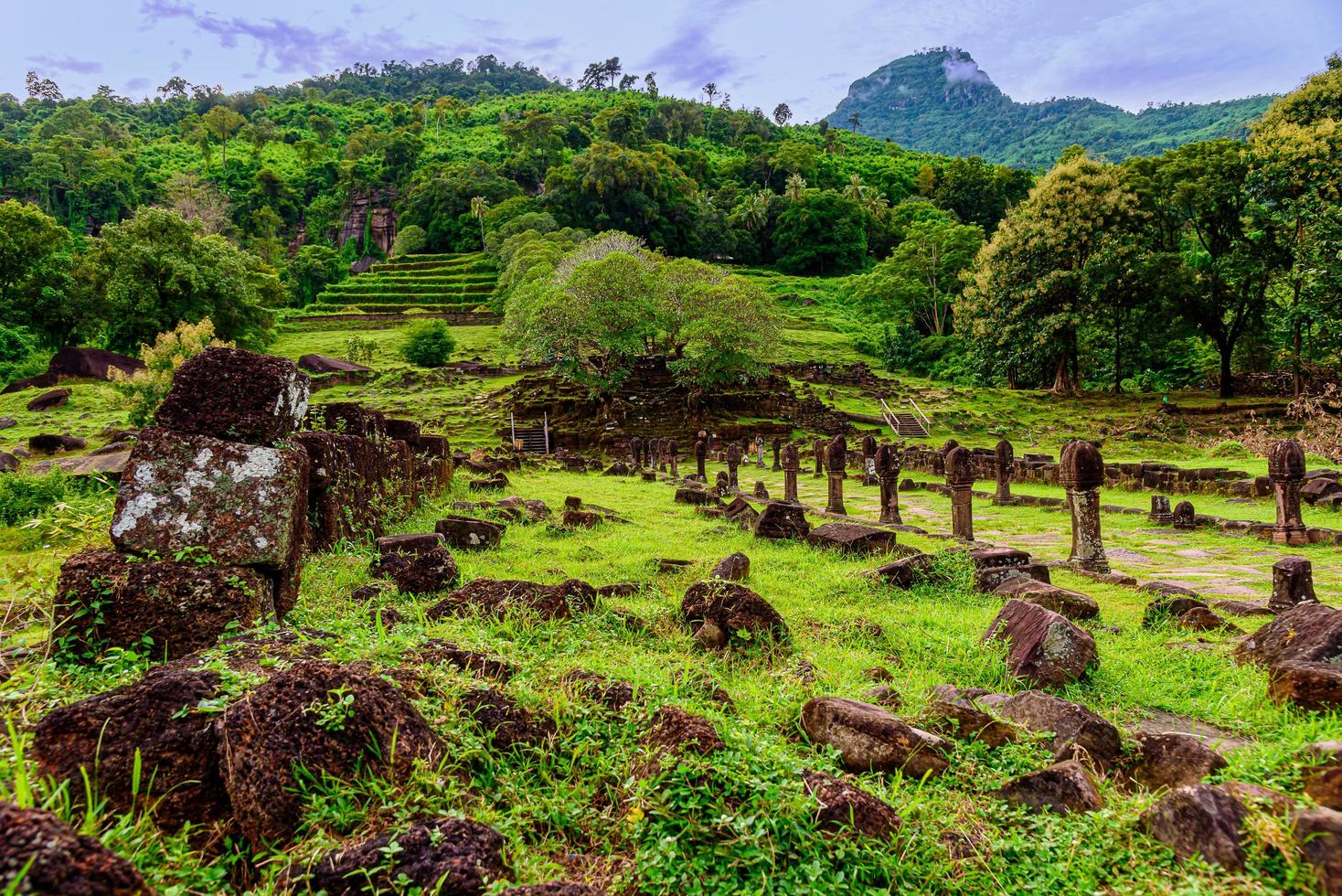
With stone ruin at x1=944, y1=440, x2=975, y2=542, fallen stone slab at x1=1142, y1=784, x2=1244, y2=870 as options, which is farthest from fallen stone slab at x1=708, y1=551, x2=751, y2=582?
stone ruin at x1=944, y1=440, x2=975, y2=542

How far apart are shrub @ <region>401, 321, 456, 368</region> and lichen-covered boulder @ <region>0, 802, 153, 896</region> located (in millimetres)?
44595

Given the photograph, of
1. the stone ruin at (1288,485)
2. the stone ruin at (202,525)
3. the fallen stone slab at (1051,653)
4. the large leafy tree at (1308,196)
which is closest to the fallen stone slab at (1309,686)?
the fallen stone slab at (1051,653)

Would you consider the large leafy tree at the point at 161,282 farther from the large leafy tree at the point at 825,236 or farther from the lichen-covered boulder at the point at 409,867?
the large leafy tree at the point at 825,236

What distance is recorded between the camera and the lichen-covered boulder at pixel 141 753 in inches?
88.4

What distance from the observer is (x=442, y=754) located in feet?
8.32

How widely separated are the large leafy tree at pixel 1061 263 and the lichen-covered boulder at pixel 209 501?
105 ft

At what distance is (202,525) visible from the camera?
401cm

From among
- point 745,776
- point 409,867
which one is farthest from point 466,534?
point 409,867

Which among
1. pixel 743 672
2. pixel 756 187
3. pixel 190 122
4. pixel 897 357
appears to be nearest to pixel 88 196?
pixel 190 122

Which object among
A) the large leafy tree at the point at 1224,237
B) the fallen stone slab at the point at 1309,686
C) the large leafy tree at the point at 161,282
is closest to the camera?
the fallen stone slab at the point at 1309,686

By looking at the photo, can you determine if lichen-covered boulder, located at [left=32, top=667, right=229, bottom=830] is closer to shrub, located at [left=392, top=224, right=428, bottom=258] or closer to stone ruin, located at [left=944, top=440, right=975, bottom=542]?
stone ruin, located at [left=944, top=440, right=975, bottom=542]

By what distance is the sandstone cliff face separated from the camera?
91125 mm

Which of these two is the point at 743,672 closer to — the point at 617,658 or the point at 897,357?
the point at 617,658

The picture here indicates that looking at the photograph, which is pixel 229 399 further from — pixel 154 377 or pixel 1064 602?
pixel 154 377
